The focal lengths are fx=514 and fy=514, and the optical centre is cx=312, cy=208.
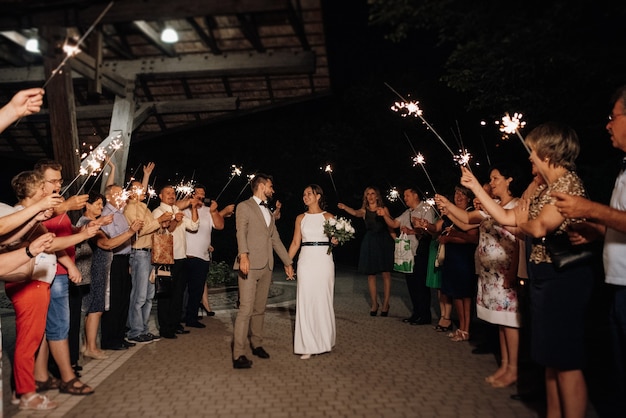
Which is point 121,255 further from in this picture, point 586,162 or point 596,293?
point 586,162

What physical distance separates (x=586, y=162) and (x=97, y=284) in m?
10.9

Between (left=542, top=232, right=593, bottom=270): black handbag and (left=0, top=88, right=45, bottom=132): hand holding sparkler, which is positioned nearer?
(left=0, top=88, right=45, bottom=132): hand holding sparkler

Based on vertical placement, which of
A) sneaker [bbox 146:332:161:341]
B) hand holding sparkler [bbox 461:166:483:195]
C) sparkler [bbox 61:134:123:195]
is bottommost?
sneaker [bbox 146:332:161:341]

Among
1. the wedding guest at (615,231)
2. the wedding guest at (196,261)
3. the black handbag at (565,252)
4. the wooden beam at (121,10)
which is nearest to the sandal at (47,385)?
the wedding guest at (196,261)

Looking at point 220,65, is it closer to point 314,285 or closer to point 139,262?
point 139,262

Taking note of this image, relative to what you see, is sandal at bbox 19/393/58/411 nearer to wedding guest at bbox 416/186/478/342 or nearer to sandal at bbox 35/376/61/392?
sandal at bbox 35/376/61/392

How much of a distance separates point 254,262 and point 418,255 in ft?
12.4

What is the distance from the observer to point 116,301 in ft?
23.4

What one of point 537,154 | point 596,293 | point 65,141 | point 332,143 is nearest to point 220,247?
point 332,143

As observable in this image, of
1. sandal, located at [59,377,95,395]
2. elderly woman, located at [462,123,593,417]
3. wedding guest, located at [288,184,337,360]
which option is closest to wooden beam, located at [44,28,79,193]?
wedding guest, located at [288,184,337,360]

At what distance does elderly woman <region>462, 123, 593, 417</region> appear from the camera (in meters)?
3.74

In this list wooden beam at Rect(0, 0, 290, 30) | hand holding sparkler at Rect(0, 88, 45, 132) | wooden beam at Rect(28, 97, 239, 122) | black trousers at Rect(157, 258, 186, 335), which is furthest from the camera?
Result: wooden beam at Rect(28, 97, 239, 122)

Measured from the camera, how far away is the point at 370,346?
746 cm

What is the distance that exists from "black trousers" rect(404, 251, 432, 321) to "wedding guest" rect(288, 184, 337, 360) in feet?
8.53
